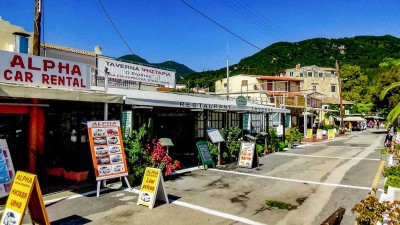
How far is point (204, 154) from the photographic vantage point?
13.0m

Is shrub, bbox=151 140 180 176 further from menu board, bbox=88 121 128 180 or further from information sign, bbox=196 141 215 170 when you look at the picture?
information sign, bbox=196 141 215 170

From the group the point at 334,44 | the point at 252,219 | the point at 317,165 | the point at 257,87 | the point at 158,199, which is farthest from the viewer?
the point at 334,44

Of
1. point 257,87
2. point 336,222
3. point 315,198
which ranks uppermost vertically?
point 257,87

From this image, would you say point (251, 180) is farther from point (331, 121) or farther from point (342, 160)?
point (331, 121)

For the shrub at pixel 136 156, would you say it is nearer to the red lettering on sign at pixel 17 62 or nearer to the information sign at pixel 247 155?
the red lettering on sign at pixel 17 62

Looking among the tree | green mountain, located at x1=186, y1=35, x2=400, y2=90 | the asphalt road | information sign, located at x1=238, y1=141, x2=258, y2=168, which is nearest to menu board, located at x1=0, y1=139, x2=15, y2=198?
the asphalt road

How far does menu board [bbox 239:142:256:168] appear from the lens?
535 inches

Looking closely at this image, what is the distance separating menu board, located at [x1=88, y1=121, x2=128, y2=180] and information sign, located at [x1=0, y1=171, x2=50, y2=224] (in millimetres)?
2601

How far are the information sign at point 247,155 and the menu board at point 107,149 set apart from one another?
6066mm

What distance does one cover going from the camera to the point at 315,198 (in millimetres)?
8773

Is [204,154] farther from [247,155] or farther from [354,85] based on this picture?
[354,85]

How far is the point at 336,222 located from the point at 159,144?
21.4 ft

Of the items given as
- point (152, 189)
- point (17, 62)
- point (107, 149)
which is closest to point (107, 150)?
point (107, 149)

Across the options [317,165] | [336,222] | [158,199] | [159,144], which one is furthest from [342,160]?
[336,222]
